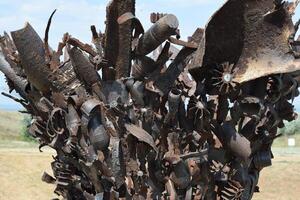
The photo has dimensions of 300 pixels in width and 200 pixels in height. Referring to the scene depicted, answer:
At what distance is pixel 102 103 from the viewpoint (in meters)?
5.10

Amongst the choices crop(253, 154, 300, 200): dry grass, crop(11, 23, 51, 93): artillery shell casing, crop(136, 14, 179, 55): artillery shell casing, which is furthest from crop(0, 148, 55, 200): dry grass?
crop(136, 14, 179, 55): artillery shell casing

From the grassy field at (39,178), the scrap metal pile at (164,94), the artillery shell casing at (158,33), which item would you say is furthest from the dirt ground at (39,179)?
the artillery shell casing at (158,33)

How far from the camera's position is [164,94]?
5086 mm

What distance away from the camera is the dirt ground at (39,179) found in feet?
56.4

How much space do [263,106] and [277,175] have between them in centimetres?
1356

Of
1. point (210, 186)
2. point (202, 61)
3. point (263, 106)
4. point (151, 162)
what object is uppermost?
point (202, 61)

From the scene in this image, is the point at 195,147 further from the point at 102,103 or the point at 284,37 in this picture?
the point at 284,37

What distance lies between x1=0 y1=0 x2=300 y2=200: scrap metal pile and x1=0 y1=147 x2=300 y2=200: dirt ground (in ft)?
39.5

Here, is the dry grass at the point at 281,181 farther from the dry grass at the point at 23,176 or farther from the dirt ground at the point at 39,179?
the dry grass at the point at 23,176

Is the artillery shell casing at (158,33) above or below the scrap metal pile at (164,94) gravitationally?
above

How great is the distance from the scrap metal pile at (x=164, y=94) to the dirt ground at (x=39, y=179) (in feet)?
39.5

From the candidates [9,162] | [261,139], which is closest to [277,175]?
[9,162]

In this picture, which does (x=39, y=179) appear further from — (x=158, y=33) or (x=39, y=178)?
(x=158, y=33)

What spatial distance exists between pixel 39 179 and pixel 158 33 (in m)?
14.7
